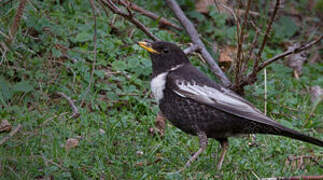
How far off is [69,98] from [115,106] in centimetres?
59

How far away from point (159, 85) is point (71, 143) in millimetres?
1016


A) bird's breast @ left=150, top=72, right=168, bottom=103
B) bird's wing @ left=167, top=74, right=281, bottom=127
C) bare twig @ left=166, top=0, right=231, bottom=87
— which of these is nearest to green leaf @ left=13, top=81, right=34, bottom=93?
bird's breast @ left=150, top=72, right=168, bottom=103

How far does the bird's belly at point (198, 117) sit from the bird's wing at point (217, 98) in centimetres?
5

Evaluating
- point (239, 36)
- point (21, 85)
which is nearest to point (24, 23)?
point (21, 85)

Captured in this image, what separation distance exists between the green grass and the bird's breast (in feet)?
1.75

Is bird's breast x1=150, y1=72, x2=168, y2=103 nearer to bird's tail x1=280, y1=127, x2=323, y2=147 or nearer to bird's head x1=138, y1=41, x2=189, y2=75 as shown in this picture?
bird's head x1=138, y1=41, x2=189, y2=75

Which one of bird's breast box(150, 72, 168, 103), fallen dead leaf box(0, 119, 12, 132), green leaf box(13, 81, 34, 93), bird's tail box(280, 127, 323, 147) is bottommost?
green leaf box(13, 81, 34, 93)

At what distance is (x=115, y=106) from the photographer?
6520mm

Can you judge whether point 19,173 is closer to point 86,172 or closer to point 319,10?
point 86,172

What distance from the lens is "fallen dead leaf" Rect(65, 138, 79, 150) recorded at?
5.04m

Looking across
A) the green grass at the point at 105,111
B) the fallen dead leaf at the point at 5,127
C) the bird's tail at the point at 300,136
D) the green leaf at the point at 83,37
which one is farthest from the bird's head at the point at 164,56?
the green leaf at the point at 83,37

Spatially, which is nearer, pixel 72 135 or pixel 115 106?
pixel 72 135

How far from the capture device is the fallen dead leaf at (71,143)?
5042 mm

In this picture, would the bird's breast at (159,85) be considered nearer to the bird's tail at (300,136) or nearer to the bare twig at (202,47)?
the bird's tail at (300,136)
